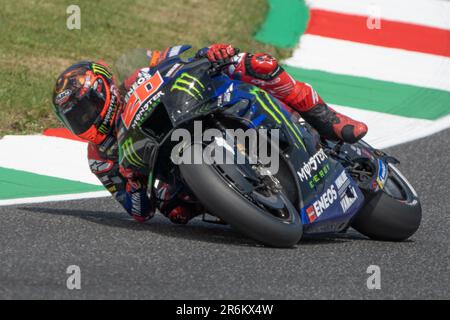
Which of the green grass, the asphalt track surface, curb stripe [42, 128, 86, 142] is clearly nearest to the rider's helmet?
the asphalt track surface

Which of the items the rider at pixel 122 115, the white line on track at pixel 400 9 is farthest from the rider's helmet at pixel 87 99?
the white line on track at pixel 400 9

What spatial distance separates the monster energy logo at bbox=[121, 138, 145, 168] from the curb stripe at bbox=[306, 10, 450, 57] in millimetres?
6627

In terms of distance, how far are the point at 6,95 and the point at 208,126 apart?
4.62 metres

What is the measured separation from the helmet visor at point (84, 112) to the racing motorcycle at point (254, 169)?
325 mm

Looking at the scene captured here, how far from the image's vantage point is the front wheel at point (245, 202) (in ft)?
18.6

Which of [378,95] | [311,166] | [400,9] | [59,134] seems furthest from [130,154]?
[400,9]

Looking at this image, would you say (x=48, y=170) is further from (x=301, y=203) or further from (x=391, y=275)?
(x=391, y=275)

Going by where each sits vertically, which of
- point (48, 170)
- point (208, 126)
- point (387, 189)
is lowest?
point (48, 170)

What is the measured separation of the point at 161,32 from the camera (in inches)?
490

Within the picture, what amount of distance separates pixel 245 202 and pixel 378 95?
5530mm

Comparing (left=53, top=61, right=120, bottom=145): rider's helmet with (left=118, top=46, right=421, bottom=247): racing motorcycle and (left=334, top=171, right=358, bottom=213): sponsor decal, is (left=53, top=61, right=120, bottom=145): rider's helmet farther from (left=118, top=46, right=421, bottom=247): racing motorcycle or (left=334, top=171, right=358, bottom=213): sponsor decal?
(left=334, top=171, right=358, bottom=213): sponsor decal
